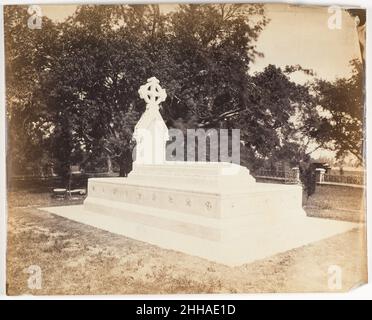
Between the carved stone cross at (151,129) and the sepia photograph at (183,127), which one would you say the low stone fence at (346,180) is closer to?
the sepia photograph at (183,127)

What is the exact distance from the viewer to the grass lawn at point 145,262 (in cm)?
463

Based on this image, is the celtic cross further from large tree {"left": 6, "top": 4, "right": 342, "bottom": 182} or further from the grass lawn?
the grass lawn

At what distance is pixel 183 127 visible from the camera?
4957 mm

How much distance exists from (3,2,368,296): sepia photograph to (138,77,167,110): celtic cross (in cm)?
Answer: 2

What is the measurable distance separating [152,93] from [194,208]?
A: 1.31 m

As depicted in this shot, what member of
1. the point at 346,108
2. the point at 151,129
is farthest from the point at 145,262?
the point at 346,108

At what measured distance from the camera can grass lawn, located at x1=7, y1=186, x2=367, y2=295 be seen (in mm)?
4629

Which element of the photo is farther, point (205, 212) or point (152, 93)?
point (152, 93)

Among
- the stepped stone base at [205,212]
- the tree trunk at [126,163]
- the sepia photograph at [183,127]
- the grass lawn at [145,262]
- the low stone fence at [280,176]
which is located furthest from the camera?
the tree trunk at [126,163]

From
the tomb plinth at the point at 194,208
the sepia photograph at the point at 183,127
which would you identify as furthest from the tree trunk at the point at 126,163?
the sepia photograph at the point at 183,127

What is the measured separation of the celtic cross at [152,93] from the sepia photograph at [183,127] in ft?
0.08

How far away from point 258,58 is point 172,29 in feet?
3.15

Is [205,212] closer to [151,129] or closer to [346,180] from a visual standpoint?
[151,129]
